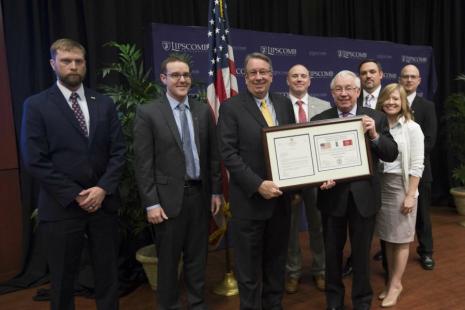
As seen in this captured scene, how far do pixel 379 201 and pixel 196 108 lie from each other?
124 cm

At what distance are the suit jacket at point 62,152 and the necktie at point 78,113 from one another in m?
0.03

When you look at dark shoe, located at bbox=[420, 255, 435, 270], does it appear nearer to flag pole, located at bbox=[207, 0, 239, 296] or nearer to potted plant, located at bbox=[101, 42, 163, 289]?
flag pole, located at bbox=[207, 0, 239, 296]

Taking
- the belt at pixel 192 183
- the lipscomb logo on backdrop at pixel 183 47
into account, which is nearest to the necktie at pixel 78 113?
the belt at pixel 192 183

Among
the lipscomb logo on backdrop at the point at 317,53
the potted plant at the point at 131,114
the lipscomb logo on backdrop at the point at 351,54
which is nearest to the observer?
the potted plant at the point at 131,114

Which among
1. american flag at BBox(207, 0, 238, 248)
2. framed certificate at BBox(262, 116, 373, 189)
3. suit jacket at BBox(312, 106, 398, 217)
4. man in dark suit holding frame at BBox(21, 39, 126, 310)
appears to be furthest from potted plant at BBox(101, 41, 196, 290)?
suit jacket at BBox(312, 106, 398, 217)

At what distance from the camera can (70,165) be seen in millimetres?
2223

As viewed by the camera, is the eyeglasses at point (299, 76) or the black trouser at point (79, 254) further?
the eyeglasses at point (299, 76)

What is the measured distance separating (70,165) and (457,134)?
532cm

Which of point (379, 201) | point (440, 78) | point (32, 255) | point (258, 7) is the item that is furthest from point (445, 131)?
point (32, 255)

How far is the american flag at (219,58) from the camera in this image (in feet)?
10.4

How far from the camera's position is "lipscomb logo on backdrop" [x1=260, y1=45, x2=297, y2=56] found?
4584 millimetres

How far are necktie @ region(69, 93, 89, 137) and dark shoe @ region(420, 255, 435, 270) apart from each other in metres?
2.93

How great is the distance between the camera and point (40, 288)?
345 cm

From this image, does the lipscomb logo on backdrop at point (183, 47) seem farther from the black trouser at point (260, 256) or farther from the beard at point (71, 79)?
the black trouser at point (260, 256)
